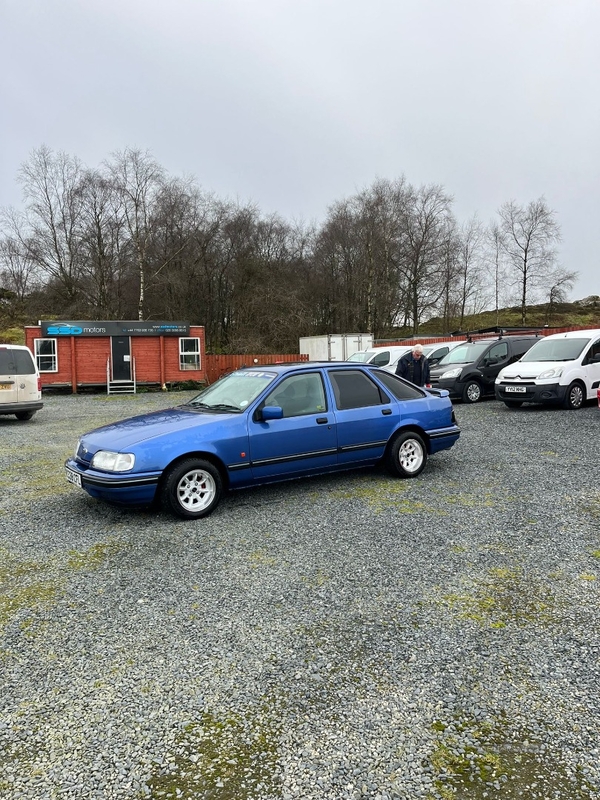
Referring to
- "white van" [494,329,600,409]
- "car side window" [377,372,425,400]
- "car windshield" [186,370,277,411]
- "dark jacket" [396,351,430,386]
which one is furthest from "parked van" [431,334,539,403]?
"car windshield" [186,370,277,411]

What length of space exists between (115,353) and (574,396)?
769 inches

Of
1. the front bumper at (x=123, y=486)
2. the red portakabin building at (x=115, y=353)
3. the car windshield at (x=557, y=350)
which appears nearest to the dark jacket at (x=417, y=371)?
the car windshield at (x=557, y=350)

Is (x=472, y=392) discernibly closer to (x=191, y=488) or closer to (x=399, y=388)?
(x=399, y=388)

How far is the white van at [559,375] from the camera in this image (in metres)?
12.6

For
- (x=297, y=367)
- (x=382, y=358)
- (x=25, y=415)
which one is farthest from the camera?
(x=382, y=358)

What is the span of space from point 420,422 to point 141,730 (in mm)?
5290

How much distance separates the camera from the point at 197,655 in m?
3.07

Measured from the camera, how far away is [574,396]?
12883 millimetres

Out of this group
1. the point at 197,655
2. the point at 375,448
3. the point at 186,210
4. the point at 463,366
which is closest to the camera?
the point at 197,655

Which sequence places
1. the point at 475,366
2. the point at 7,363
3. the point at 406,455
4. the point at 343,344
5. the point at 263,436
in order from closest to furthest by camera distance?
the point at 263,436 → the point at 406,455 → the point at 7,363 → the point at 475,366 → the point at 343,344

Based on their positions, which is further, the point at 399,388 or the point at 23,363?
the point at 23,363

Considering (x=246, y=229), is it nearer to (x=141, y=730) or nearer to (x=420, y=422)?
(x=420, y=422)

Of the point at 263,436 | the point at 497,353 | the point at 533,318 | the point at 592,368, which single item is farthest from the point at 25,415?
the point at 533,318

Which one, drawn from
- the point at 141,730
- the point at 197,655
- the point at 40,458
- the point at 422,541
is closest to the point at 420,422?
the point at 422,541
